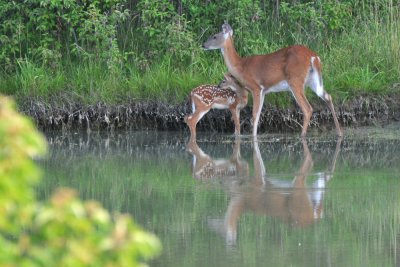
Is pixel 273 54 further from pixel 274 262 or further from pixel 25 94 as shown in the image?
pixel 274 262

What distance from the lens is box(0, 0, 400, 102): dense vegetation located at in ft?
43.9

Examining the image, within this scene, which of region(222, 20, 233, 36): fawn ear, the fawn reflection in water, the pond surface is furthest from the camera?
region(222, 20, 233, 36): fawn ear

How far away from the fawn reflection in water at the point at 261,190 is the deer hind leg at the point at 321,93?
3.90 ft

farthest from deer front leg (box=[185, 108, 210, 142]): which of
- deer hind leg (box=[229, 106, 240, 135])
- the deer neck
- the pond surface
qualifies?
the deer neck

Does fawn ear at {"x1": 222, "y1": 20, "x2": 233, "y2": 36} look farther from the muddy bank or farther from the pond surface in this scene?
the pond surface

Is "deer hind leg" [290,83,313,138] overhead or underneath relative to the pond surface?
overhead

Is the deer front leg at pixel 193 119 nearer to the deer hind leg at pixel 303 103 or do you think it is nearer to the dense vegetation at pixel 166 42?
the dense vegetation at pixel 166 42

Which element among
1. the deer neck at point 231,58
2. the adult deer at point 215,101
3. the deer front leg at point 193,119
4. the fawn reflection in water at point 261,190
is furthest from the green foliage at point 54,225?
the deer neck at point 231,58

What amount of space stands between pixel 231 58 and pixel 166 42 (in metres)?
1.02

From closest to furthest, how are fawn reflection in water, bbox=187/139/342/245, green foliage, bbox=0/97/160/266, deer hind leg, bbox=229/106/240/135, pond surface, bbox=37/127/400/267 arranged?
green foliage, bbox=0/97/160/266
pond surface, bbox=37/127/400/267
fawn reflection in water, bbox=187/139/342/245
deer hind leg, bbox=229/106/240/135

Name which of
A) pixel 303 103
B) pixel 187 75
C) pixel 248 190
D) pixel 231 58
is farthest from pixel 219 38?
pixel 248 190

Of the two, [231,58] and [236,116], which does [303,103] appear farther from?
[231,58]

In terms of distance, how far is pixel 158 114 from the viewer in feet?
43.3

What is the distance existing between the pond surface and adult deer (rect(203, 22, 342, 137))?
472 mm
